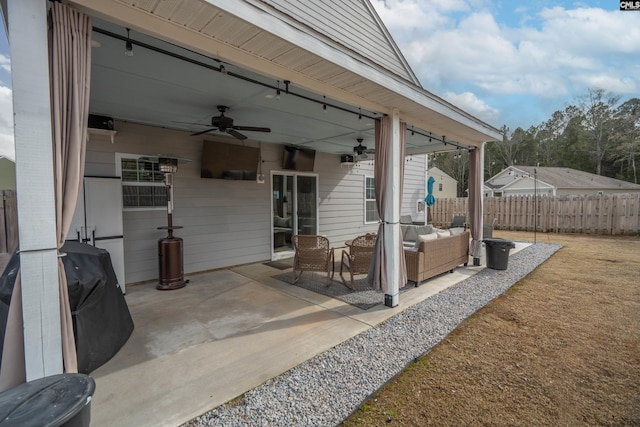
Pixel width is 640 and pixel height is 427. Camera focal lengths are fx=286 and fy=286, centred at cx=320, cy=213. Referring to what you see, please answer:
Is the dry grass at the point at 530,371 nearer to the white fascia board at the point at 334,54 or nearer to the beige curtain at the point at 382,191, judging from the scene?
the beige curtain at the point at 382,191

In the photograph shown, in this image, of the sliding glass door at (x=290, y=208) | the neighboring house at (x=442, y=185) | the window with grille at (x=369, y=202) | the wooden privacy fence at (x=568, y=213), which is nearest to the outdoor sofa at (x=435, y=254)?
the sliding glass door at (x=290, y=208)

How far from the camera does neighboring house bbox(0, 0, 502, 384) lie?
162cm

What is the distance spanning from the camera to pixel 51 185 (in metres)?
1.66

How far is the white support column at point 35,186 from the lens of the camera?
5.08 ft

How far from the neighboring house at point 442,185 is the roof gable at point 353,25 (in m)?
18.6

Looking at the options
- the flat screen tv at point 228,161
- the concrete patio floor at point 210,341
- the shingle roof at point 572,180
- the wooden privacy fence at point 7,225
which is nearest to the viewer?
the concrete patio floor at point 210,341

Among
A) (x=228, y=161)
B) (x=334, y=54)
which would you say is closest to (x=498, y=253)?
(x=334, y=54)

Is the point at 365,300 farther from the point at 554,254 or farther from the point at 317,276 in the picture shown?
the point at 554,254

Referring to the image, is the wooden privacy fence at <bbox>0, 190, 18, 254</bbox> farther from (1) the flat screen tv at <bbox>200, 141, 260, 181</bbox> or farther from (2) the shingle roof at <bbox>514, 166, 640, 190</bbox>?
(2) the shingle roof at <bbox>514, 166, 640, 190</bbox>

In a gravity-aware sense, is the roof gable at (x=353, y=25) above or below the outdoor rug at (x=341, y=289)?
above

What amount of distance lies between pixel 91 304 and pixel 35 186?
145cm

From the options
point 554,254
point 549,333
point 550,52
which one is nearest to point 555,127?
point 550,52

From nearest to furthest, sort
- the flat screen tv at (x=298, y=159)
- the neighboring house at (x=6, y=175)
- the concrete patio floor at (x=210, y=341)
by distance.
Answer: the concrete patio floor at (x=210, y=341) < the flat screen tv at (x=298, y=159) < the neighboring house at (x=6, y=175)

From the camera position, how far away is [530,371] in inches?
99.3
